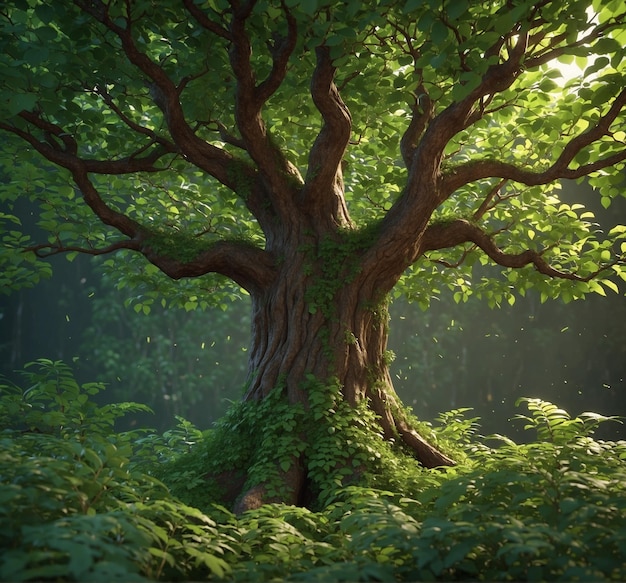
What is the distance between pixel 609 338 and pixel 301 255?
14.3 meters

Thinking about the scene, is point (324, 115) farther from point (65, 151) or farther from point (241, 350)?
point (241, 350)

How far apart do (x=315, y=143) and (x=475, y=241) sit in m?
1.78

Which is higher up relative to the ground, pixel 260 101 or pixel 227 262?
pixel 260 101

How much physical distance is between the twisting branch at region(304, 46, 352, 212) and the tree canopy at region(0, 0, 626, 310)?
0.05 feet

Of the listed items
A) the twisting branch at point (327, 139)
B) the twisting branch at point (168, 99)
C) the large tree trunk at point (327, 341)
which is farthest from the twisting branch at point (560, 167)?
the twisting branch at point (168, 99)

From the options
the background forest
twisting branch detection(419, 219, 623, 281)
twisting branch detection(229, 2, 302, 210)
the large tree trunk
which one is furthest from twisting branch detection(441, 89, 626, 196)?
the background forest

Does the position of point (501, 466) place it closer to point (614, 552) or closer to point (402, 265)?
point (614, 552)

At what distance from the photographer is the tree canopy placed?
177 inches

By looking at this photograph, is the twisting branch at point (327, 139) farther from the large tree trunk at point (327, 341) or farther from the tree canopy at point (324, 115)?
the large tree trunk at point (327, 341)

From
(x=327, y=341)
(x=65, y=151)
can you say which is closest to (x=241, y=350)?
(x=65, y=151)

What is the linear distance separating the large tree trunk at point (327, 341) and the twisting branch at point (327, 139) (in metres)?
0.62

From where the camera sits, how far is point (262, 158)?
594 cm

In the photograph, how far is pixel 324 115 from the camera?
5656mm

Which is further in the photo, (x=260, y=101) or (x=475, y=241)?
(x=475, y=241)
